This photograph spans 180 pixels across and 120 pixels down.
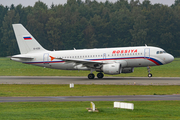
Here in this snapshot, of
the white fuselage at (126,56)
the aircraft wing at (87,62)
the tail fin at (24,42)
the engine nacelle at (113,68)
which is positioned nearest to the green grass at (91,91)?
the engine nacelle at (113,68)

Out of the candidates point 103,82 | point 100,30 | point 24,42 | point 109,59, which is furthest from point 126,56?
point 100,30

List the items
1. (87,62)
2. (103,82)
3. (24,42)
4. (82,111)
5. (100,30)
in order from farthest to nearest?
1. (100,30)
2. (24,42)
3. (87,62)
4. (103,82)
5. (82,111)

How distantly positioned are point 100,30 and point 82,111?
407 ft

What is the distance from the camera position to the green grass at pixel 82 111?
17609 mm

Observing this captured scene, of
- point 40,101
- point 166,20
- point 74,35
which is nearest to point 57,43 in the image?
point 74,35

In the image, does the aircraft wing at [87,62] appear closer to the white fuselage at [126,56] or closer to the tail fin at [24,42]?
the white fuselage at [126,56]

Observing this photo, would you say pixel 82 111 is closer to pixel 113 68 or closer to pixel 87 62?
pixel 113 68

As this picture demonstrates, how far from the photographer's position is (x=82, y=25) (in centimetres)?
14688

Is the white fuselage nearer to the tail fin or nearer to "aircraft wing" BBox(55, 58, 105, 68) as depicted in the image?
"aircraft wing" BBox(55, 58, 105, 68)

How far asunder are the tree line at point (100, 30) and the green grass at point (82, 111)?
356 ft

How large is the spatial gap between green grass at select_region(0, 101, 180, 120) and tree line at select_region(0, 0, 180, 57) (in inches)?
4277

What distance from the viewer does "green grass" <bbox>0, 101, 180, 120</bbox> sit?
17609 mm

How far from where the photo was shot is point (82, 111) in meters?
19.2

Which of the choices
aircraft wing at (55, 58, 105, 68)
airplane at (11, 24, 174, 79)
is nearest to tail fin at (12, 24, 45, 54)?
airplane at (11, 24, 174, 79)
